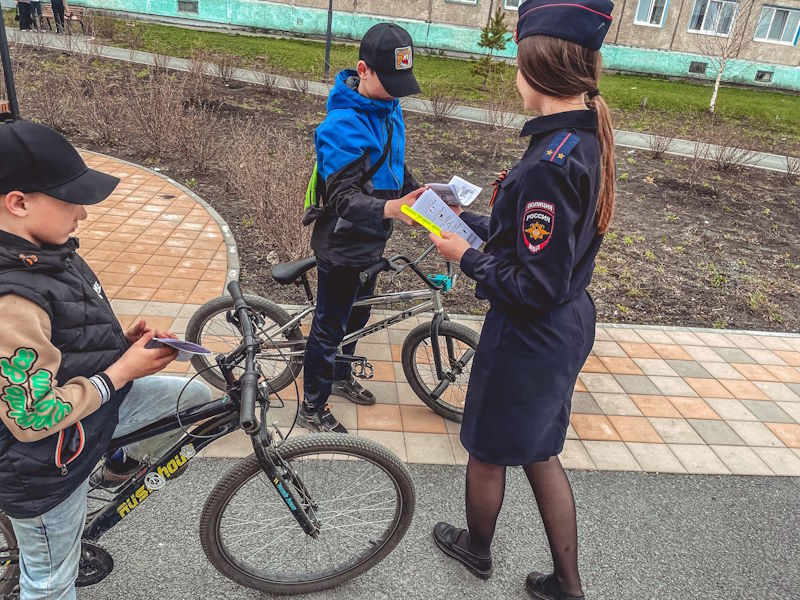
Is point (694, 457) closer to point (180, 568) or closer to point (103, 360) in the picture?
point (180, 568)

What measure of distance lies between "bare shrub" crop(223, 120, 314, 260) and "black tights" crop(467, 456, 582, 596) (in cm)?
342

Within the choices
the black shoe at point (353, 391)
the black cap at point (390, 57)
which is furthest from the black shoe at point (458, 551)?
the black cap at point (390, 57)

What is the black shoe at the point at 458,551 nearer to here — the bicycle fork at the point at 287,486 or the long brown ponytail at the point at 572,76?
the bicycle fork at the point at 287,486

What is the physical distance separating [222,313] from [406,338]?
1.14 meters

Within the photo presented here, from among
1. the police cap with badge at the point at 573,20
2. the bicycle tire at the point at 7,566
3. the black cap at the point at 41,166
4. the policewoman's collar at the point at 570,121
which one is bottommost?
the bicycle tire at the point at 7,566

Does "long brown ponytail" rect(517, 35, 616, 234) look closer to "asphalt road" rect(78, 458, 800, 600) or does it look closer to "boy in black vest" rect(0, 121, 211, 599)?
"boy in black vest" rect(0, 121, 211, 599)

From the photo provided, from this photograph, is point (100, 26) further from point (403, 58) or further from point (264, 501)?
point (264, 501)

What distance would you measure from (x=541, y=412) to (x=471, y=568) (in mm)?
927

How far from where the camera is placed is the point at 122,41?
52.8 feet

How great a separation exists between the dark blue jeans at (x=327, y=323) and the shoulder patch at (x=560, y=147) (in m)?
1.39

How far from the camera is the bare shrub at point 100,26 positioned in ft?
50.9

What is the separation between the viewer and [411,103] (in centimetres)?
1339

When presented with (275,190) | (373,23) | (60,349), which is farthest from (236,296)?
(373,23)

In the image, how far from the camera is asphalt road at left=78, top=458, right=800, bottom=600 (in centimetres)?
269
